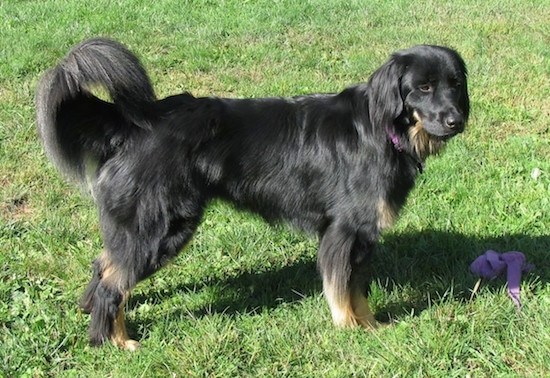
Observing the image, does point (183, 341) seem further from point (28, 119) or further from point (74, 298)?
point (28, 119)

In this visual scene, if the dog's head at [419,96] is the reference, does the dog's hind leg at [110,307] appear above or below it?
below

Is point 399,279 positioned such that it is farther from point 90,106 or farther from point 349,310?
point 90,106

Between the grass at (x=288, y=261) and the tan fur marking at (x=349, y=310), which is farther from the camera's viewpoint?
the tan fur marking at (x=349, y=310)

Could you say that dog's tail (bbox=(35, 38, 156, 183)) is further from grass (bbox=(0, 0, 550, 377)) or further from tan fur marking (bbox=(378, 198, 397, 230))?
tan fur marking (bbox=(378, 198, 397, 230))

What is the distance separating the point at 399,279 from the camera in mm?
3951

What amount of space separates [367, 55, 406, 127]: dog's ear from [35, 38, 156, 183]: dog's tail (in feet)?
3.90

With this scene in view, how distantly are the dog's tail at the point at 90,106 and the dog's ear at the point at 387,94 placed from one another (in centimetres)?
119

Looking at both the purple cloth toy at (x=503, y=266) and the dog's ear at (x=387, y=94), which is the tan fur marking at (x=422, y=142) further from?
the purple cloth toy at (x=503, y=266)

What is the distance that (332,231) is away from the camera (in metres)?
3.47

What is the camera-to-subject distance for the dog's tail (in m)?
2.98

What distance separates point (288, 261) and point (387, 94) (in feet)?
4.96

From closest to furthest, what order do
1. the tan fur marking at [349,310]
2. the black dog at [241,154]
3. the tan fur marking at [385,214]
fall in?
the black dog at [241,154], the tan fur marking at [385,214], the tan fur marking at [349,310]

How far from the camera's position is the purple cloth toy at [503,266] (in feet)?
12.1

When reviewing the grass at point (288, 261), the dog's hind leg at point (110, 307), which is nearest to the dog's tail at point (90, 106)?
the dog's hind leg at point (110, 307)
